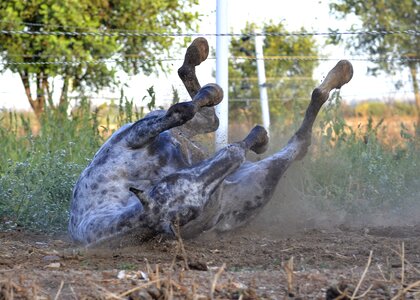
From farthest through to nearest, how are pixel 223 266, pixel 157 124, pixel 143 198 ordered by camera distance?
pixel 157 124 → pixel 143 198 → pixel 223 266

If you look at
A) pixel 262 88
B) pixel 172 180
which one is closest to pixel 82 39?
pixel 262 88

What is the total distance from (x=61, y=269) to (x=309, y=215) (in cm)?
270

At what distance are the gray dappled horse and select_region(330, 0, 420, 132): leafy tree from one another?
31.0 feet

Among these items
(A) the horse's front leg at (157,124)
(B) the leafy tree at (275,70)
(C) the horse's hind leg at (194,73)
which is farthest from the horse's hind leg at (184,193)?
(B) the leafy tree at (275,70)

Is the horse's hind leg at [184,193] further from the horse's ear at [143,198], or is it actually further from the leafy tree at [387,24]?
the leafy tree at [387,24]

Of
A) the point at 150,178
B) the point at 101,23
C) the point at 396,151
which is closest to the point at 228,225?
the point at 150,178

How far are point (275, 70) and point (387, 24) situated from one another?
4.08 m

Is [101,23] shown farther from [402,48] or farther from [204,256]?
[204,256]

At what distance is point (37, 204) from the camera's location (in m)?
6.88

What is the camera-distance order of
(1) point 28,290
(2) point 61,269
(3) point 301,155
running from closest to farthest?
(1) point 28,290
(2) point 61,269
(3) point 301,155

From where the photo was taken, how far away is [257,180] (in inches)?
242

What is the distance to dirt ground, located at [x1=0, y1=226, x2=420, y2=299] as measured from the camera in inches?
140

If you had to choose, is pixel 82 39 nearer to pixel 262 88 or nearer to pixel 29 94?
pixel 29 94

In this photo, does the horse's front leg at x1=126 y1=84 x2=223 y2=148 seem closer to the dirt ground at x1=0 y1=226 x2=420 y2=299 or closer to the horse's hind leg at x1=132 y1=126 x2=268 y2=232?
the horse's hind leg at x1=132 y1=126 x2=268 y2=232
